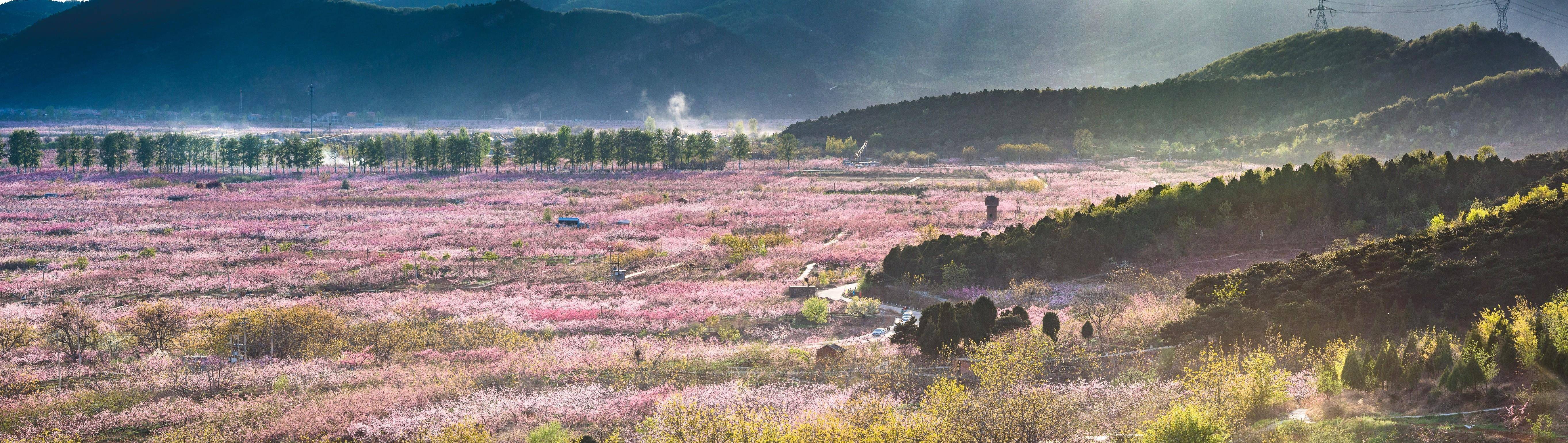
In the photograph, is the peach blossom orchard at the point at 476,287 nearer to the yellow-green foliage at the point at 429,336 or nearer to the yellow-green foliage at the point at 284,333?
the yellow-green foliage at the point at 429,336

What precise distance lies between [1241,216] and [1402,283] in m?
15.9

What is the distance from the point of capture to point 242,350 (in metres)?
27.4

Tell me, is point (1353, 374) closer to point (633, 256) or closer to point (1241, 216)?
point (1241, 216)

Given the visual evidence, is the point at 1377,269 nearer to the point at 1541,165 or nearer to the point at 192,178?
the point at 1541,165

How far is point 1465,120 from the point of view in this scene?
333 ft

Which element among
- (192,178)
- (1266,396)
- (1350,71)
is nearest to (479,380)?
(1266,396)

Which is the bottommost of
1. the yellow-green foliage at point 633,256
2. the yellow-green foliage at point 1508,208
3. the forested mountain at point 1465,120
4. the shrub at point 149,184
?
the shrub at point 149,184

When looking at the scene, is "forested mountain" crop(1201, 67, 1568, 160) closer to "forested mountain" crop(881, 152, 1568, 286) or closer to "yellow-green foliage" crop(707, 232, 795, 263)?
"forested mountain" crop(881, 152, 1568, 286)

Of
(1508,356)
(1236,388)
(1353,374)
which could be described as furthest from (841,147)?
(1508,356)

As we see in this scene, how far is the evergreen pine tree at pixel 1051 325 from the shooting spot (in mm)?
24203

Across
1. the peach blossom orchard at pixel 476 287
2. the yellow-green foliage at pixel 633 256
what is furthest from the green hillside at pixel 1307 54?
the yellow-green foliage at pixel 633 256

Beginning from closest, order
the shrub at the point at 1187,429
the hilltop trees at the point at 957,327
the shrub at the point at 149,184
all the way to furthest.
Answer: the shrub at the point at 1187,429 < the hilltop trees at the point at 957,327 < the shrub at the point at 149,184

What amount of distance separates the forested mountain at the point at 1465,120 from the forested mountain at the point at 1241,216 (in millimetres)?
72547

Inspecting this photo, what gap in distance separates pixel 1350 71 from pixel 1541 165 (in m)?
114
